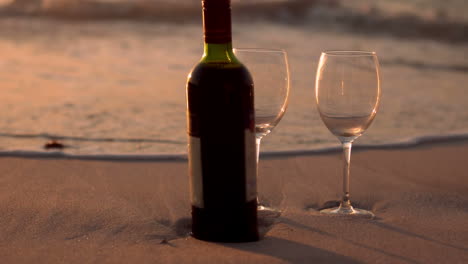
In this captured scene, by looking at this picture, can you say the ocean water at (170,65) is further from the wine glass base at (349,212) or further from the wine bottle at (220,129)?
the wine bottle at (220,129)

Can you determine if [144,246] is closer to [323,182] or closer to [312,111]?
[323,182]

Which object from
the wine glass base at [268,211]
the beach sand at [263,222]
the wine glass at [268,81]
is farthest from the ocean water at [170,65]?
the wine glass at [268,81]

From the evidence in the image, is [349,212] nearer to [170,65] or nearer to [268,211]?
[268,211]

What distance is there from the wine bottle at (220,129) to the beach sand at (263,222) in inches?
5.1

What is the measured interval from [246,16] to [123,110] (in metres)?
5.88

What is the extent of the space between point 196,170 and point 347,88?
0.54 m

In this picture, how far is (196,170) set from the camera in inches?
72.7

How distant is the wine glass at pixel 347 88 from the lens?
82.0 inches

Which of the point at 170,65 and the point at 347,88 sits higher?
the point at 347,88

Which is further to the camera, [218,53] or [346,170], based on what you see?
[346,170]

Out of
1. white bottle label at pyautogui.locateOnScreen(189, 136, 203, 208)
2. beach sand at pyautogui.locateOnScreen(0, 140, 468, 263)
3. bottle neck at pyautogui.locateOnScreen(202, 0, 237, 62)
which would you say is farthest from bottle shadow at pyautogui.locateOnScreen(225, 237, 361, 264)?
bottle neck at pyautogui.locateOnScreen(202, 0, 237, 62)

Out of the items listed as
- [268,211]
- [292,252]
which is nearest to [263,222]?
[268,211]

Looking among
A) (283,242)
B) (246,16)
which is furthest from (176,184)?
(246,16)

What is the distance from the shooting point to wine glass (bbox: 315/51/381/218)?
208 cm
